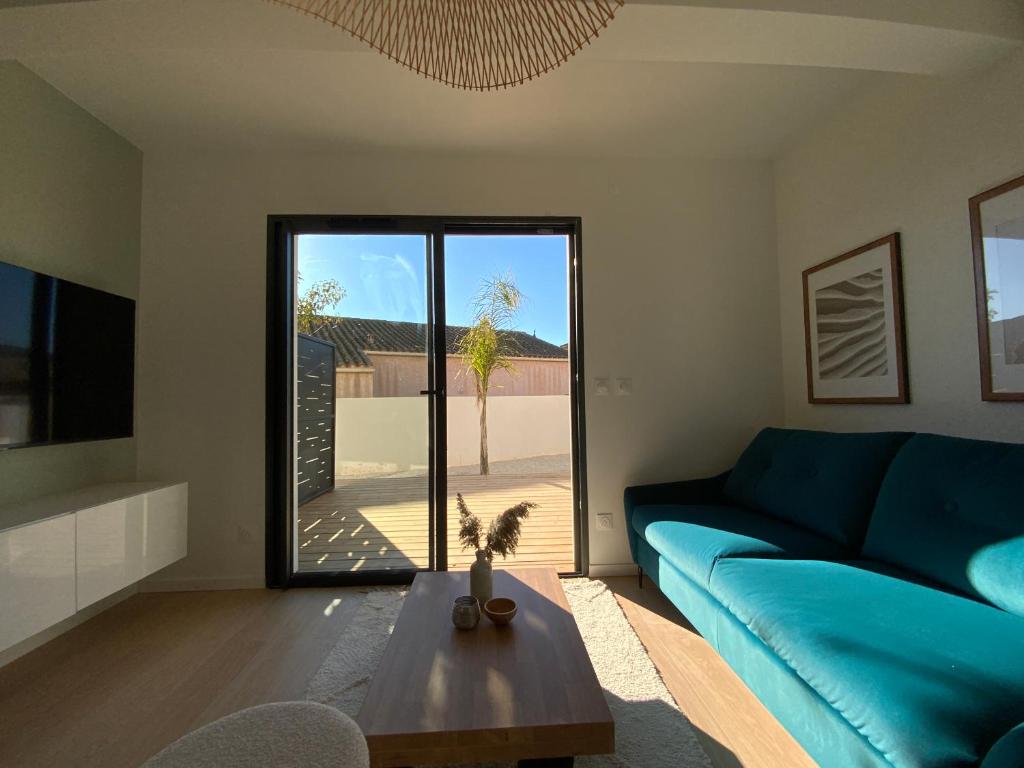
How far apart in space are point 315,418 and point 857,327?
130 inches

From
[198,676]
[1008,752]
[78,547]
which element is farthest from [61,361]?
[1008,752]

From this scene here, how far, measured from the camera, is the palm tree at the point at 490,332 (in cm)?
314

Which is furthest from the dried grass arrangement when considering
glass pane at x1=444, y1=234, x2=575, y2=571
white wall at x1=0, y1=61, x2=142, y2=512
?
white wall at x1=0, y1=61, x2=142, y2=512

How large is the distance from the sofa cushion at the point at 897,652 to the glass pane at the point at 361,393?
6.68 feet

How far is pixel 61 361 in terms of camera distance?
213 centimetres

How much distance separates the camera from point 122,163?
277 cm

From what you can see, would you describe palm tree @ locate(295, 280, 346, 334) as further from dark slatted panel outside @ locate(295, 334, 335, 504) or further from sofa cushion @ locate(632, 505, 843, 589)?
sofa cushion @ locate(632, 505, 843, 589)

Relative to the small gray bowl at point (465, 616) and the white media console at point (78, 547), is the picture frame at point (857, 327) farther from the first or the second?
the white media console at point (78, 547)

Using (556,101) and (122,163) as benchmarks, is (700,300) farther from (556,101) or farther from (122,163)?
(122,163)

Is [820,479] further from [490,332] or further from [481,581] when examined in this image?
[490,332]

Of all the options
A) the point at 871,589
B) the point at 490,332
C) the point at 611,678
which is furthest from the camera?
the point at 490,332

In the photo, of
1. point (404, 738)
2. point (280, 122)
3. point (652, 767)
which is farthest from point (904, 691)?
point (280, 122)

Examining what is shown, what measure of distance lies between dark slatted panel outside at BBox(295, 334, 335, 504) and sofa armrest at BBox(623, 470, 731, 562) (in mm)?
1945

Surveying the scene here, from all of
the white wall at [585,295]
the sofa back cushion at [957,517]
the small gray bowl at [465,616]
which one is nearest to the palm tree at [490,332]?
the white wall at [585,295]
